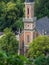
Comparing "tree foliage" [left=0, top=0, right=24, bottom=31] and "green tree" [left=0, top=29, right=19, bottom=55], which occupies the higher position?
"green tree" [left=0, top=29, right=19, bottom=55]

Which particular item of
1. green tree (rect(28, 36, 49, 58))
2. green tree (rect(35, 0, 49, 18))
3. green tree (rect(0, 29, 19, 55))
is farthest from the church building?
green tree (rect(35, 0, 49, 18))

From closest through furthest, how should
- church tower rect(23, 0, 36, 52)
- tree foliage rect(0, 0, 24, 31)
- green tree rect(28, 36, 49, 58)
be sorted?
green tree rect(28, 36, 49, 58) → church tower rect(23, 0, 36, 52) → tree foliage rect(0, 0, 24, 31)

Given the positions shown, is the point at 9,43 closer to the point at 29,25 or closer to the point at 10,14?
the point at 29,25

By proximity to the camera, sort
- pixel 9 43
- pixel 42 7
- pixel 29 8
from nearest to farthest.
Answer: pixel 9 43 → pixel 29 8 → pixel 42 7

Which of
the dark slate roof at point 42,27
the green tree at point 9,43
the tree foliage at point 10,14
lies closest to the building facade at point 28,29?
the dark slate roof at point 42,27

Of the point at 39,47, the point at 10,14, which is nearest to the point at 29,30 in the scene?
the point at 39,47

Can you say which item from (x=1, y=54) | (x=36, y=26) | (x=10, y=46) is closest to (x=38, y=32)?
(x=36, y=26)

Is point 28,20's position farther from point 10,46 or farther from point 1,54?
point 1,54

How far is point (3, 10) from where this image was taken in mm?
58531

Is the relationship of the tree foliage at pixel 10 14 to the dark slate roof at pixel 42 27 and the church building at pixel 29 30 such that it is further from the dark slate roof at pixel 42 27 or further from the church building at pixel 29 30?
the church building at pixel 29 30

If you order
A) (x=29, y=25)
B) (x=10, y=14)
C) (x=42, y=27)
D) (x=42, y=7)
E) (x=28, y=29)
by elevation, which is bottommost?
(x=10, y=14)

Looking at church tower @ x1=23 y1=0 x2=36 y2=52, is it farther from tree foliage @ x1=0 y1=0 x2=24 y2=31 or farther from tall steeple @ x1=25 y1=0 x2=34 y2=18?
tree foliage @ x1=0 y1=0 x2=24 y2=31

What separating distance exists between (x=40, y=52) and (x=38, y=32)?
18.0 feet

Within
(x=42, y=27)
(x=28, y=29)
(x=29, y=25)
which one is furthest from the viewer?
(x=42, y=27)
